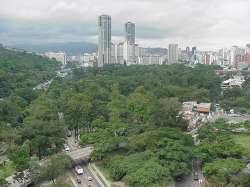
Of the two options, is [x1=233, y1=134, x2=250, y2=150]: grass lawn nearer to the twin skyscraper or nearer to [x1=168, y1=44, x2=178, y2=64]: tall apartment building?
the twin skyscraper

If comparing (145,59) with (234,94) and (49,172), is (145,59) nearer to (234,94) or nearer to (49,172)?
(234,94)

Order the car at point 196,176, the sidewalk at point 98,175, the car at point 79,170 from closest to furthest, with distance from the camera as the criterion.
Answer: the sidewalk at point 98,175 < the car at point 196,176 < the car at point 79,170

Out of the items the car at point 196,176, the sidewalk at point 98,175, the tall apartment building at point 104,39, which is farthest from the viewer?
the tall apartment building at point 104,39

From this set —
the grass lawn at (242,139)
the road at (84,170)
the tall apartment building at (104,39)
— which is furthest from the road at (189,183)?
the tall apartment building at (104,39)

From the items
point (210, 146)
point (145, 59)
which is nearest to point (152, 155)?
point (210, 146)

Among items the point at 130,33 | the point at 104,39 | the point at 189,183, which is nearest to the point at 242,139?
the point at 189,183

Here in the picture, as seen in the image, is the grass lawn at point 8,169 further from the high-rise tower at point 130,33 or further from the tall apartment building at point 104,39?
the high-rise tower at point 130,33

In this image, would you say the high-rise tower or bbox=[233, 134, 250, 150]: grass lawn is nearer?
bbox=[233, 134, 250, 150]: grass lawn

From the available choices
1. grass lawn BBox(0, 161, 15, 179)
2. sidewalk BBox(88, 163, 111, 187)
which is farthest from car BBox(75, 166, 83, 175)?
grass lawn BBox(0, 161, 15, 179)
